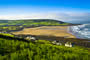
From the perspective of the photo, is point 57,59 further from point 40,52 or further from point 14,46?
point 14,46

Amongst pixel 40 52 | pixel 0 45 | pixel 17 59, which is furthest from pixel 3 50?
pixel 40 52

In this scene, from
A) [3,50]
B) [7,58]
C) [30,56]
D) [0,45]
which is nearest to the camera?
[7,58]

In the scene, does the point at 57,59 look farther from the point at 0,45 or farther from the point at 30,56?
the point at 0,45

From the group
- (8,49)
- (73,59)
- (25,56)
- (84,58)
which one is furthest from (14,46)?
(84,58)

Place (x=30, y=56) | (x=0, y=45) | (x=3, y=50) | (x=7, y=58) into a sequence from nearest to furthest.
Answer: (x=7, y=58) → (x=30, y=56) → (x=3, y=50) → (x=0, y=45)

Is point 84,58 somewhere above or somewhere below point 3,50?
below

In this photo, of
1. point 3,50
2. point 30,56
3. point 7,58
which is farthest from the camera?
point 3,50

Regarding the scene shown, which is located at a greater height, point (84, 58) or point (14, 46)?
point (14, 46)

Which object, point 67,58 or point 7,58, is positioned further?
point 67,58

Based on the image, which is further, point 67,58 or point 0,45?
point 0,45
